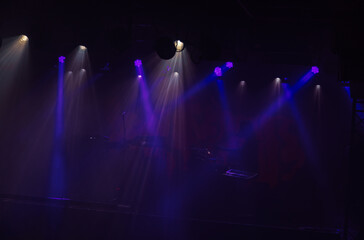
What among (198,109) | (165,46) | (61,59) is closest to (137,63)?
(61,59)

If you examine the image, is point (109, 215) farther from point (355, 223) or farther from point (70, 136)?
point (70, 136)

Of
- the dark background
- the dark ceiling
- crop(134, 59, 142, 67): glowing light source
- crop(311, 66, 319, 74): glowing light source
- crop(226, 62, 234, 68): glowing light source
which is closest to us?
the dark background

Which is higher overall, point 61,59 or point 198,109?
point 61,59

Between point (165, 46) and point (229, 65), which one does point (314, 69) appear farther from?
point (165, 46)

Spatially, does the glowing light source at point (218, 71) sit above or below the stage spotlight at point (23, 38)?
below

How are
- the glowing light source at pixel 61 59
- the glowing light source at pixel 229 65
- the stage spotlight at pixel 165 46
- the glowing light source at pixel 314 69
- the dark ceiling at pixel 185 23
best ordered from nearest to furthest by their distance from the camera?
the stage spotlight at pixel 165 46 < the dark ceiling at pixel 185 23 < the glowing light source at pixel 314 69 < the glowing light source at pixel 229 65 < the glowing light source at pixel 61 59

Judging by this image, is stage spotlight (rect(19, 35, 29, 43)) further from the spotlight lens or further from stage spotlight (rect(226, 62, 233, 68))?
stage spotlight (rect(226, 62, 233, 68))

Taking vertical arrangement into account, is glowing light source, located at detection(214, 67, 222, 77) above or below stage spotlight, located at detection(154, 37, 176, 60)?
above

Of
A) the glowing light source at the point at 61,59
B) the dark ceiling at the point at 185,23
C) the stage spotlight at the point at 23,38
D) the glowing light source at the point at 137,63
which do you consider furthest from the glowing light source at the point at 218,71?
the stage spotlight at the point at 23,38

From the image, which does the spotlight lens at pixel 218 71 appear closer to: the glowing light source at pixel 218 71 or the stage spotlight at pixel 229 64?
the glowing light source at pixel 218 71

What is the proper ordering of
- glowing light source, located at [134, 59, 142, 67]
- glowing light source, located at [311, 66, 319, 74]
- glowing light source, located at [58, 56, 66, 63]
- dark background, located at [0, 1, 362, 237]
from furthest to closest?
glowing light source, located at [134, 59, 142, 67] < glowing light source, located at [58, 56, 66, 63] < glowing light source, located at [311, 66, 319, 74] < dark background, located at [0, 1, 362, 237]

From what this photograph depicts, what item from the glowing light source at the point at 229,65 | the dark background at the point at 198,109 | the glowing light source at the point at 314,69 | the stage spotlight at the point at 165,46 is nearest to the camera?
the dark background at the point at 198,109

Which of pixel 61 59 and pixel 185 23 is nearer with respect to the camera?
pixel 185 23

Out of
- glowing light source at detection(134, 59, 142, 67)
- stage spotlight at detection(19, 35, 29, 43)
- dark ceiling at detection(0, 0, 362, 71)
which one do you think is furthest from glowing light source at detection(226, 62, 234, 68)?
stage spotlight at detection(19, 35, 29, 43)
